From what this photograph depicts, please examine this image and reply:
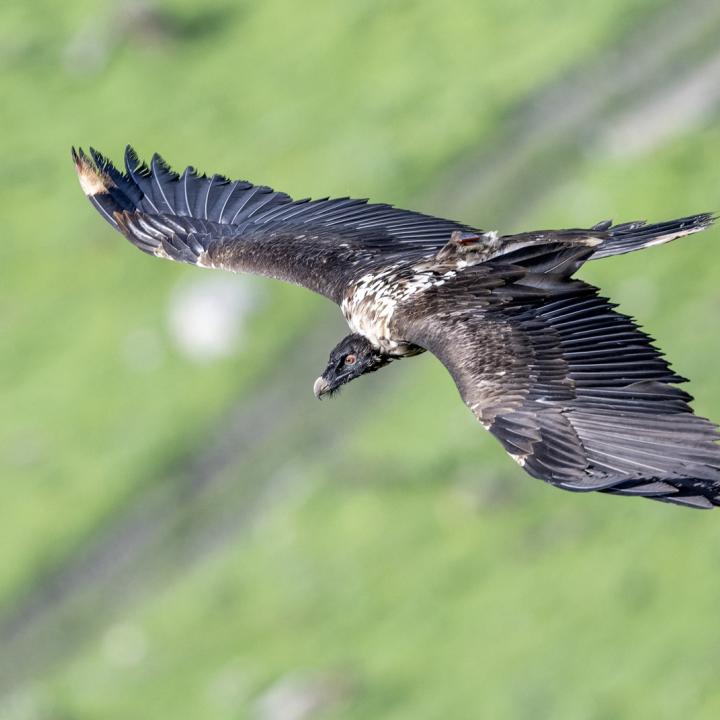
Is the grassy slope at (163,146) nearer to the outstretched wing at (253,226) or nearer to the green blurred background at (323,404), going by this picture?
the green blurred background at (323,404)

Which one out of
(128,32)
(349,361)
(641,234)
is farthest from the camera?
(128,32)

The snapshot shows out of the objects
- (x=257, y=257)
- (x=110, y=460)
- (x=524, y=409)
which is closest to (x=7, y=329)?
(x=110, y=460)

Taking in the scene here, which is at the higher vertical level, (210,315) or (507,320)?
(210,315)

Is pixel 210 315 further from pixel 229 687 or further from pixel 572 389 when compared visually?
pixel 572 389

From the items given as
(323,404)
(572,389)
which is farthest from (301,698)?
(572,389)

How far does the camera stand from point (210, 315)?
4709 cm

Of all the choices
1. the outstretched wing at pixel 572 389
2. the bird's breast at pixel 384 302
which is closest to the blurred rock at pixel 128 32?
the bird's breast at pixel 384 302

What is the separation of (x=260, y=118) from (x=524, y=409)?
135 feet

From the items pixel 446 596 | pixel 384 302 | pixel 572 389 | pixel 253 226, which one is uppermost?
pixel 446 596

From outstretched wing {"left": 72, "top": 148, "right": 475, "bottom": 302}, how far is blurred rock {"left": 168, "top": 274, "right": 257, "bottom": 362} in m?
25.2

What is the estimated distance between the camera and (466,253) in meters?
17.1

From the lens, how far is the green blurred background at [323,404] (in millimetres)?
36625

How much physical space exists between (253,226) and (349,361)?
2692 millimetres

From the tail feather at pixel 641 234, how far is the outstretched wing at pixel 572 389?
2.89 feet
